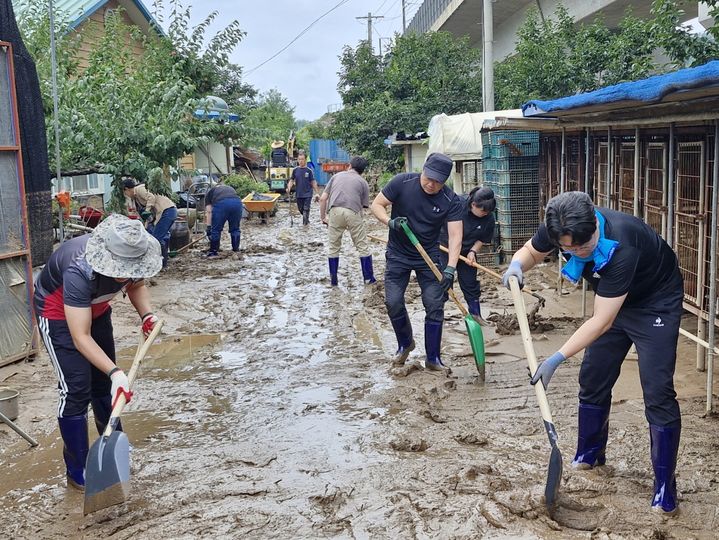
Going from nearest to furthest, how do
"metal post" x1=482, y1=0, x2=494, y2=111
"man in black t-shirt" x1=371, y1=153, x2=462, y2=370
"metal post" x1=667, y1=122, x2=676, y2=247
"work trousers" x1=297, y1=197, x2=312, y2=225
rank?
"metal post" x1=667, y1=122, x2=676, y2=247, "man in black t-shirt" x1=371, y1=153, x2=462, y2=370, "metal post" x1=482, y1=0, x2=494, y2=111, "work trousers" x1=297, y1=197, x2=312, y2=225

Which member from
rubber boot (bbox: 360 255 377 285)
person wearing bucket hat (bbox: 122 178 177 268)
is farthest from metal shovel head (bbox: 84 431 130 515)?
person wearing bucket hat (bbox: 122 178 177 268)

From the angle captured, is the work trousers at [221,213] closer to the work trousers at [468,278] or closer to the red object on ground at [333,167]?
the work trousers at [468,278]

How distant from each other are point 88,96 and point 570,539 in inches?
412

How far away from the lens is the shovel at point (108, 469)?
4.09 metres

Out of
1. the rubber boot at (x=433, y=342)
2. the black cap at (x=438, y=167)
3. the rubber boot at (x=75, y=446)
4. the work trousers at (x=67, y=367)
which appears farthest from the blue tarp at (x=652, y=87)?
the rubber boot at (x=75, y=446)

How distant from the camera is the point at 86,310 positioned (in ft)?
13.5

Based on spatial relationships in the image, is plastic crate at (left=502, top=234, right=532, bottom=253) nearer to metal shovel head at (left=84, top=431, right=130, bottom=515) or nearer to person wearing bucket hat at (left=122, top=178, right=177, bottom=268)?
person wearing bucket hat at (left=122, top=178, right=177, bottom=268)

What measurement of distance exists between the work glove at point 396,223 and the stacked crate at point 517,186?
5588 millimetres

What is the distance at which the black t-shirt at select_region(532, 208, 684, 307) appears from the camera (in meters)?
3.75

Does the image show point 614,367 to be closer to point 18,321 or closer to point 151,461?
point 151,461

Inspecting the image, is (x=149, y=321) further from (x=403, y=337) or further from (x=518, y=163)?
(x=518, y=163)

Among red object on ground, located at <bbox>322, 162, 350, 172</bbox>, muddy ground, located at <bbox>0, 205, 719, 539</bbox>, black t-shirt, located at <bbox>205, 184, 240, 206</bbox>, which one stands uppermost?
red object on ground, located at <bbox>322, 162, 350, 172</bbox>

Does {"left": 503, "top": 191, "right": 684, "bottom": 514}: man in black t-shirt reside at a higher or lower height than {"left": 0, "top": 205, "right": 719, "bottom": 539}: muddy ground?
higher

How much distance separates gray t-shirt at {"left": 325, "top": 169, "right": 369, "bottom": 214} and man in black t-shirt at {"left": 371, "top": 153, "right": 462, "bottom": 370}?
13.7 ft
